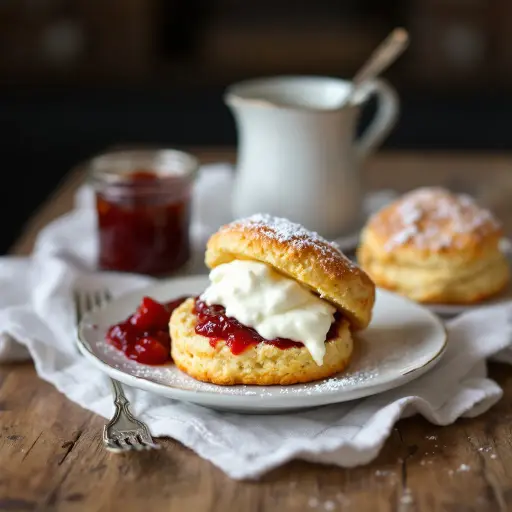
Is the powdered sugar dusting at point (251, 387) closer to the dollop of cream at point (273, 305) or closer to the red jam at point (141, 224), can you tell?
the dollop of cream at point (273, 305)

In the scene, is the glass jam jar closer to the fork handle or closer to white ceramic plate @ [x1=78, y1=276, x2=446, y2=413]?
white ceramic plate @ [x1=78, y1=276, x2=446, y2=413]

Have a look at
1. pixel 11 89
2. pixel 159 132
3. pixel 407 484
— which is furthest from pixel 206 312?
pixel 11 89

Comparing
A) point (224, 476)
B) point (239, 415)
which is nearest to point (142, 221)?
point (239, 415)

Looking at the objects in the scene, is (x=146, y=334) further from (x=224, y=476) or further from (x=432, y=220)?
(x=432, y=220)

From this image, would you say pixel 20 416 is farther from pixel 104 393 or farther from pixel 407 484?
pixel 407 484

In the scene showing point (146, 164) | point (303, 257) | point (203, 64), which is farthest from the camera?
point (203, 64)

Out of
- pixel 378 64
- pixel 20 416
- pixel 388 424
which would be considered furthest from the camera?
pixel 378 64
